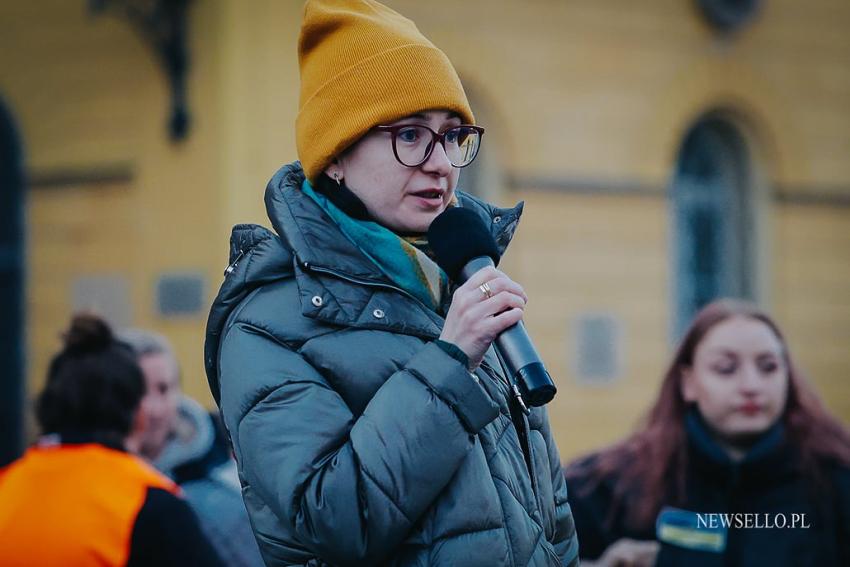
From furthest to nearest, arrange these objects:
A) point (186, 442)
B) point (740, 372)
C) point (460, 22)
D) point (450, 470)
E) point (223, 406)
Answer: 1. point (460, 22)
2. point (186, 442)
3. point (740, 372)
4. point (223, 406)
5. point (450, 470)

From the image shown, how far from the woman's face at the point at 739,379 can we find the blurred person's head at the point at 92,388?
1.69 m

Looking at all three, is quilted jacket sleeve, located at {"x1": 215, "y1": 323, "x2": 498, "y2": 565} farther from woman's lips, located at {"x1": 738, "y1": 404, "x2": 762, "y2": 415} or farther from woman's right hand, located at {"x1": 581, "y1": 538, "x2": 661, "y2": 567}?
woman's lips, located at {"x1": 738, "y1": 404, "x2": 762, "y2": 415}

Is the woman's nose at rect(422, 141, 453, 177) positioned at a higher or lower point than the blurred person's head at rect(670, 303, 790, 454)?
higher

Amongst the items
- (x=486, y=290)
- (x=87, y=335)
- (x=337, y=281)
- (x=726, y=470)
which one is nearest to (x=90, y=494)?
(x=87, y=335)

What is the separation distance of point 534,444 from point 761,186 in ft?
35.1

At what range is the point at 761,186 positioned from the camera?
13094 mm

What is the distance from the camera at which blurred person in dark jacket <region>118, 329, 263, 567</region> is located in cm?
443

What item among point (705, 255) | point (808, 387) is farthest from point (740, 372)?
point (705, 255)

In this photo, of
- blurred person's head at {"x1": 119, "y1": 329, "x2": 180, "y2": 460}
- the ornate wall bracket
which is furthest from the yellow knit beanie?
the ornate wall bracket

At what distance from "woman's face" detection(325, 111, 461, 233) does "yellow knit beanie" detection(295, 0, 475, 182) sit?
0.05m

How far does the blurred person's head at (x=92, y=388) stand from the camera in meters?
4.04

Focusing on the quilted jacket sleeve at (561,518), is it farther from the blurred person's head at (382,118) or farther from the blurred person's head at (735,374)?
the blurred person's head at (735,374)

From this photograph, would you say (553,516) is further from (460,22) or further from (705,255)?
(705,255)
